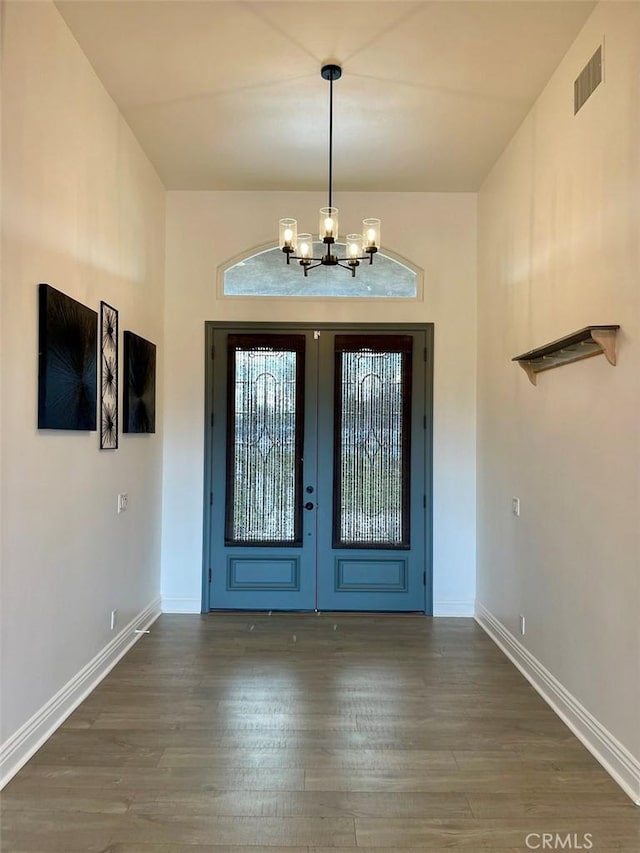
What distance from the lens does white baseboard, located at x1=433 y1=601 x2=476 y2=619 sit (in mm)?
5035

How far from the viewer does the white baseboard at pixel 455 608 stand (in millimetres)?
5035

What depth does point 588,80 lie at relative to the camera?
2.99 meters

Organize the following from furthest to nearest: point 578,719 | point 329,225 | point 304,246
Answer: point 304,246 → point 329,225 → point 578,719

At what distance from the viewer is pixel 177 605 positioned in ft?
16.6

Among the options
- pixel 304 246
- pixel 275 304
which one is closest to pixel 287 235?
pixel 304 246

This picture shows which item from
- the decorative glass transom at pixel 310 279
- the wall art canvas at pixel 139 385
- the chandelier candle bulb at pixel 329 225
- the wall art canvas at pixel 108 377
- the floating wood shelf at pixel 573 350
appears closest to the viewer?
the floating wood shelf at pixel 573 350

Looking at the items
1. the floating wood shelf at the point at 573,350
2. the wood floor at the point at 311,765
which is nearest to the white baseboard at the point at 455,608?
Answer: the wood floor at the point at 311,765

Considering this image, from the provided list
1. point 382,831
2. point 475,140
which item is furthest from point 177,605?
point 475,140

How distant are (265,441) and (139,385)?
1.26m

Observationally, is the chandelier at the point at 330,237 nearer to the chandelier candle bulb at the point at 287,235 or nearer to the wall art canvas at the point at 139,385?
the chandelier candle bulb at the point at 287,235

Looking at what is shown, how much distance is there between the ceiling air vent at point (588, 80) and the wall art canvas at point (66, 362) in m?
2.97

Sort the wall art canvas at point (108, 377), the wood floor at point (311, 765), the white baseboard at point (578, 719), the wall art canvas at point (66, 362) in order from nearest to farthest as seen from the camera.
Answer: the wood floor at point (311, 765)
the white baseboard at point (578, 719)
the wall art canvas at point (66, 362)
the wall art canvas at point (108, 377)

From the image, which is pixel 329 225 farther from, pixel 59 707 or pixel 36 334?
pixel 59 707

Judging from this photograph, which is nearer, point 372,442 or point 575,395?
point 575,395
